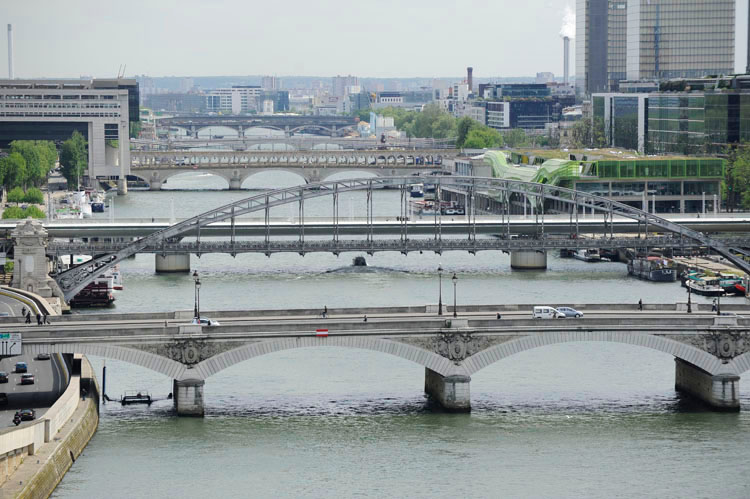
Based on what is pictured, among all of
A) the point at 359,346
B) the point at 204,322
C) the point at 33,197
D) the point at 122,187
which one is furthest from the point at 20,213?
the point at 359,346

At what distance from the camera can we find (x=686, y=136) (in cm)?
15400

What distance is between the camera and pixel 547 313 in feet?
197

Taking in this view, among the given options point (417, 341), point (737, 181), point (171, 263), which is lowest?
point (171, 263)

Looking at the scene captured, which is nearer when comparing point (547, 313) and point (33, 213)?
point (547, 313)

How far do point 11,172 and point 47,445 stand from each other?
111 meters

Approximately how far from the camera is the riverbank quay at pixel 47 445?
43250mm

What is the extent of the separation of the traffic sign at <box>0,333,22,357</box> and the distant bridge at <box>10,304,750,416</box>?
350 millimetres

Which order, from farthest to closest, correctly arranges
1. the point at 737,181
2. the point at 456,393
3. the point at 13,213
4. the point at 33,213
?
the point at 737,181 < the point at 33,213 < the point at 13,213 < the point at 456,393

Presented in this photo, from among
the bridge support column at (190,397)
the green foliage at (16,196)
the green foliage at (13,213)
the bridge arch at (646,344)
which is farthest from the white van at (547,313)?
the green foliage at (16,196)

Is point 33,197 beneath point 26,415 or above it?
above

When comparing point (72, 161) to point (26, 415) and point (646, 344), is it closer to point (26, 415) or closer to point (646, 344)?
point (646, 344)

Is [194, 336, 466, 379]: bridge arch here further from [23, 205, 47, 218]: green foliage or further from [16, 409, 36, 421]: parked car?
[23, 205, 47, 218]: green foliage

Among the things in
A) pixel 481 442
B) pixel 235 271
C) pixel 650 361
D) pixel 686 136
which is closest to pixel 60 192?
pixel 686 136

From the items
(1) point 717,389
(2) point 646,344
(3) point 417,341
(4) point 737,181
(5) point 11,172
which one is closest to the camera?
(3) point 417,341
